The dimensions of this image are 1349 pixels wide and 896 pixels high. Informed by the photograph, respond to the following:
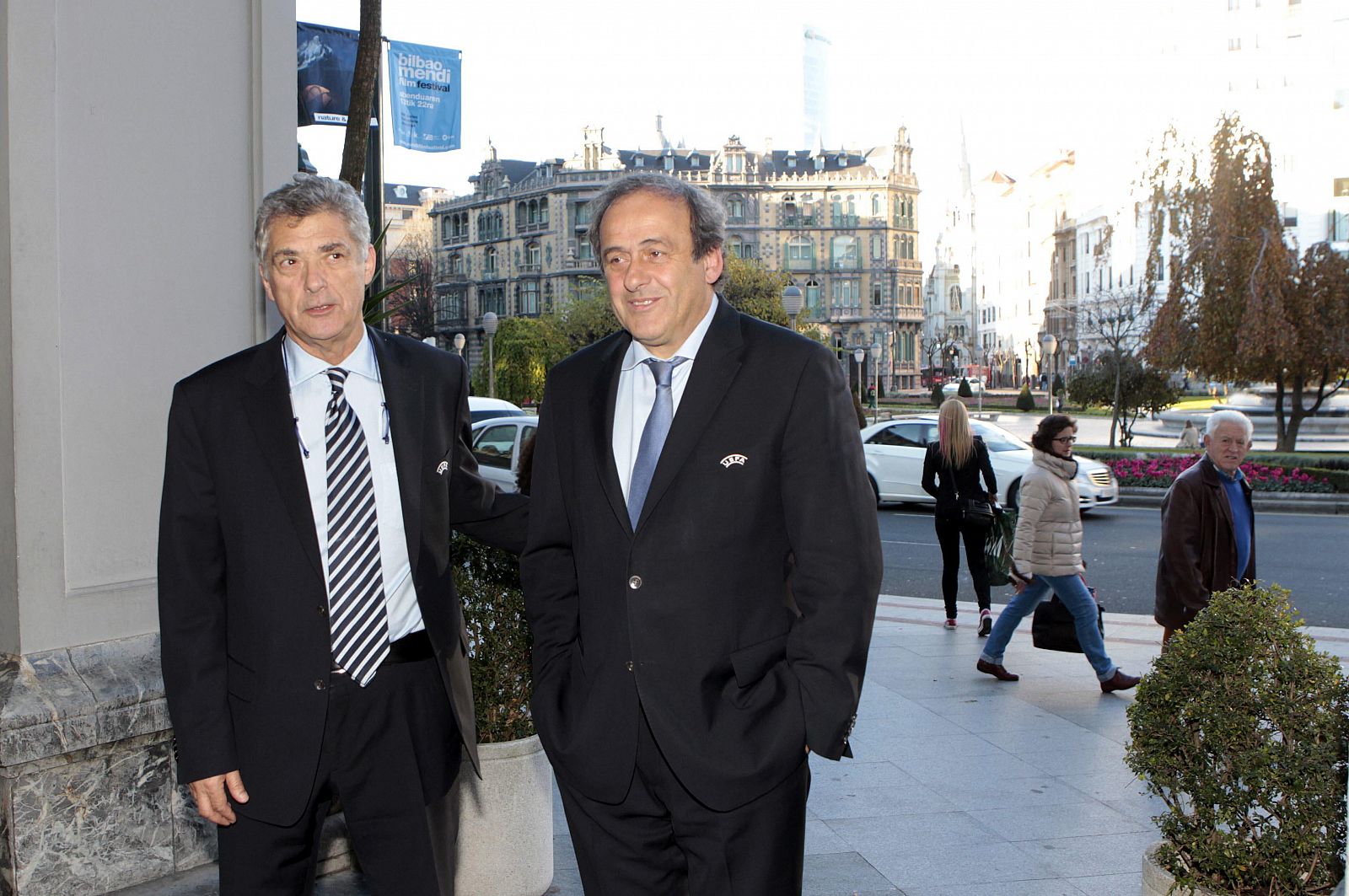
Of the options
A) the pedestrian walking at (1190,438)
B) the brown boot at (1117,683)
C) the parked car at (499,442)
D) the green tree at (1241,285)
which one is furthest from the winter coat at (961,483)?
the pedestrian walking at (1190,438)

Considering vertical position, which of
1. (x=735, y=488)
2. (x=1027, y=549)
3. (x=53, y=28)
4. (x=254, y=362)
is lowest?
(x=1027, y=549)

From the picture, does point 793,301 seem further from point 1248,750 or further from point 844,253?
point 844,253

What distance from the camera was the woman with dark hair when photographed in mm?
7965

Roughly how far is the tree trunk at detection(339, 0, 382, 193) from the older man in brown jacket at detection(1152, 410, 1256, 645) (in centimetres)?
454

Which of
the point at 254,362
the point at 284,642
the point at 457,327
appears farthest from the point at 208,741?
the point at 457,327

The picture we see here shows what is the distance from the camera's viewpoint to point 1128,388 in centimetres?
3344

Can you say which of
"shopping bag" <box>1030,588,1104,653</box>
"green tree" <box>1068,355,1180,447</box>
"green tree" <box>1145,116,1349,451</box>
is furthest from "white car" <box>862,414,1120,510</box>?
"green tree" <box>1068,355,1180,447</box>

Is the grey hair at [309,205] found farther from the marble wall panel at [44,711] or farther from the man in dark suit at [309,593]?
the marble wall panel at [44,711]

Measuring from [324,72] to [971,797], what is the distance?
5.95 meters

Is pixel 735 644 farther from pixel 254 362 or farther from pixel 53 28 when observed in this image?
pixel 53 28

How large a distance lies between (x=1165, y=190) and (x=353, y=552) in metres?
29.4

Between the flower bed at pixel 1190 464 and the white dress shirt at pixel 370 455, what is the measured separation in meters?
21.4

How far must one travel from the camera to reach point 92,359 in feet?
12.7

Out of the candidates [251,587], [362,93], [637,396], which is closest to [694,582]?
[637,396]
